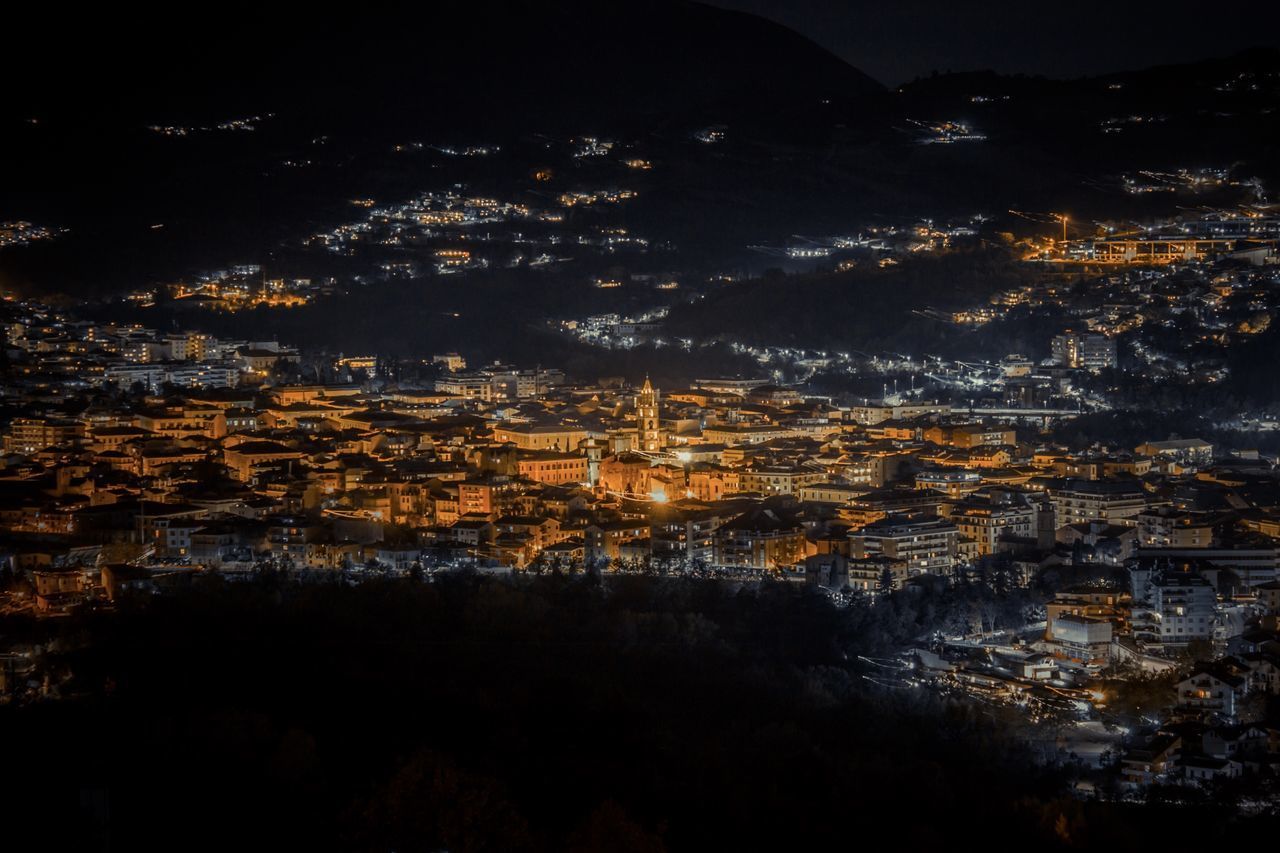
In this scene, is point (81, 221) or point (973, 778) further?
point (81, 221)

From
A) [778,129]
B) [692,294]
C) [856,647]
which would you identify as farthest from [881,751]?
[778,129]

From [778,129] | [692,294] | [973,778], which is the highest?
[778,129]

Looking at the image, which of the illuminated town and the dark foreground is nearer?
the dark foreground

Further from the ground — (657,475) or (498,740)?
(657,475)

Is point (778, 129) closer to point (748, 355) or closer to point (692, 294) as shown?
point (692, 294)

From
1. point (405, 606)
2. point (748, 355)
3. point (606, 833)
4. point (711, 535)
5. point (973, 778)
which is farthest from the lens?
point (748, 355)

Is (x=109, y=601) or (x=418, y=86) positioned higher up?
(x=418, y=86)

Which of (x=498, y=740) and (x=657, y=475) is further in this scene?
(x=657, y=475)

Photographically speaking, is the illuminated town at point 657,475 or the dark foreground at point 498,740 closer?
the dark foreground at point 498,740
